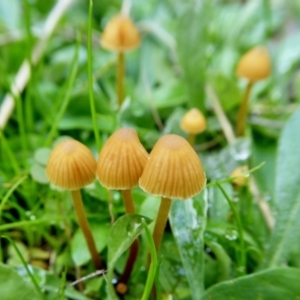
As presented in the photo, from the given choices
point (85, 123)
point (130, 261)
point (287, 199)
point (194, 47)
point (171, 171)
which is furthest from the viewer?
point (194, 47)

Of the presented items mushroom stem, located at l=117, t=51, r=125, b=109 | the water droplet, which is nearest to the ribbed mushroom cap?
the water droplet

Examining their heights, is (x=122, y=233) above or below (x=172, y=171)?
below

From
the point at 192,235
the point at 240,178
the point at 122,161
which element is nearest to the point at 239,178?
the point at 240,178

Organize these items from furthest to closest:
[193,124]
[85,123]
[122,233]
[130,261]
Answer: [85,123], [193,124], [130,261], [122,233]

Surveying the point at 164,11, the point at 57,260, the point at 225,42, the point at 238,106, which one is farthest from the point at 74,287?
the point at 164,11

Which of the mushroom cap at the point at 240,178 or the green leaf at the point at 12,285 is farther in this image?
the mushroom cap at the point at 240,178

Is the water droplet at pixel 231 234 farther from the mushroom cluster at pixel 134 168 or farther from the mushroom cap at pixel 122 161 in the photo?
the mushroom cap at pixel 122 161

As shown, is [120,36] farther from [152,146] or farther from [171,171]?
[171,171]

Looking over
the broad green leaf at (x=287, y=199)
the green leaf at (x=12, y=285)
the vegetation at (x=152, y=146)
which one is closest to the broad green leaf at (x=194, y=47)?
the vegetation at (x=152, y=146)
